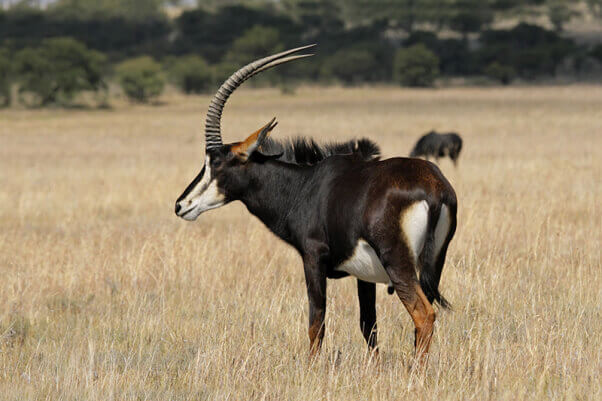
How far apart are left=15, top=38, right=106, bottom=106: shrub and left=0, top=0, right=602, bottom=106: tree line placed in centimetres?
14

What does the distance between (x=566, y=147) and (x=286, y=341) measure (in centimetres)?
2253

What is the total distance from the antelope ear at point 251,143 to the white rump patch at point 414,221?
54.4 inches

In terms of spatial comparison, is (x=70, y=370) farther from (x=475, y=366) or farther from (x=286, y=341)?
(x=475, y=366)

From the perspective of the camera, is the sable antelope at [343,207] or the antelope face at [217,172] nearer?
the sable antelope at [343,207]

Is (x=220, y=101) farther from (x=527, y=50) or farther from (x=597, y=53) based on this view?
(x=527, y=50)

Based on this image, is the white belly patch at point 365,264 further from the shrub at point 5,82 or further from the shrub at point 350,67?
the shrub at point 350,67

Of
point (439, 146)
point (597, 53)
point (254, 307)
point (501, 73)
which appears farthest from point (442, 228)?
point (597, 53)

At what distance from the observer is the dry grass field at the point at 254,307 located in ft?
17.5

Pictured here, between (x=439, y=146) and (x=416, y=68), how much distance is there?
270ft

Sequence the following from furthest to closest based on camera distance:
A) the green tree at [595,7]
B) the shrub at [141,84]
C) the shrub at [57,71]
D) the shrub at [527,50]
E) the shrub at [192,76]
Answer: the green tree at [595,7]
the shrub at [527,50]
the shrub at [192,76]
the shrub at [141,84]
the shrub at [57,71]

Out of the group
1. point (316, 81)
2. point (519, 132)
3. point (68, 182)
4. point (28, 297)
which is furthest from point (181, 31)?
point (28, 297)

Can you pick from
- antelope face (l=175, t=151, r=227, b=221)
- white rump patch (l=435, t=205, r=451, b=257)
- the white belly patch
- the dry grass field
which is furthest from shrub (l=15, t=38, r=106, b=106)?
white rump patch (l=435, t=205, r=451, b=257)

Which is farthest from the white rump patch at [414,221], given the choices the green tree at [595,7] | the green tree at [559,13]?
the green tree at [595,7]

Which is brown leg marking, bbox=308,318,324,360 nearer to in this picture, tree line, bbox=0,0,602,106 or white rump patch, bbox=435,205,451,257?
white rump patch, bbox=435,205,451,257
